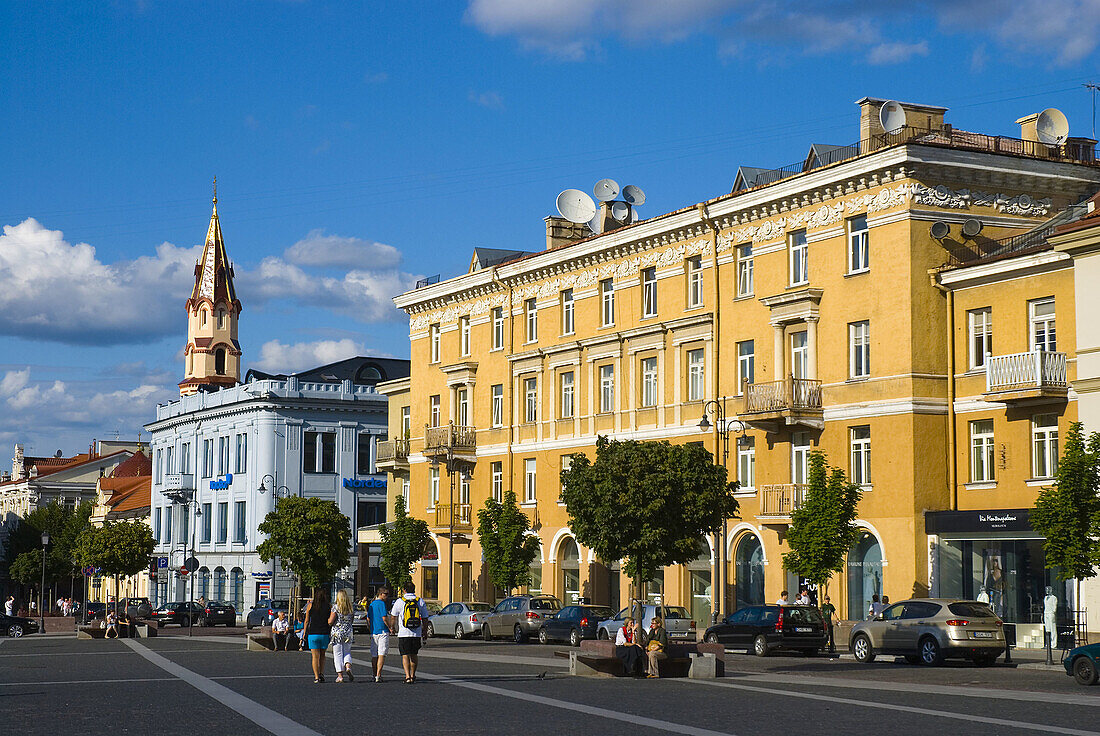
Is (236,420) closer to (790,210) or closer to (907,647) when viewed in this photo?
(790,210)

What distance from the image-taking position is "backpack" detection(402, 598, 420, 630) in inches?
1010

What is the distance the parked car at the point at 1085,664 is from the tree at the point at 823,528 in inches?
611

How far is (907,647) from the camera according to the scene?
109ft

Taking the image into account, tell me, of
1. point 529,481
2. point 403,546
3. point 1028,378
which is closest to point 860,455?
point 1028,378

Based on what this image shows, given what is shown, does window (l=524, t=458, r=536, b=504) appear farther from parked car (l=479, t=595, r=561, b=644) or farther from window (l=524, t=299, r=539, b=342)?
parked car (l=479, t=595, r=561, b=644)

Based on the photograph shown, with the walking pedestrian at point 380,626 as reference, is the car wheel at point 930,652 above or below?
below

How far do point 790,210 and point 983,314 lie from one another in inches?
300

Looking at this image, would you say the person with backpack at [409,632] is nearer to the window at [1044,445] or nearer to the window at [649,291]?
the window at [1044,445]

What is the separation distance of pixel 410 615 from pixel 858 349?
2182 centimetres

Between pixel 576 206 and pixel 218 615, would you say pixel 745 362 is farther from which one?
pixel 218 615

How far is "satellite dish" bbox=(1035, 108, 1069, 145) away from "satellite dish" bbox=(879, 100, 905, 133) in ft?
15.0

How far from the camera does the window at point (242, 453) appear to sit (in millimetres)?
84688

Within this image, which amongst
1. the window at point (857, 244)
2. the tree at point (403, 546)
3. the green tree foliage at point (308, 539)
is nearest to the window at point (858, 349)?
the window at point (857, 244)

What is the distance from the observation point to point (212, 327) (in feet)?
378
